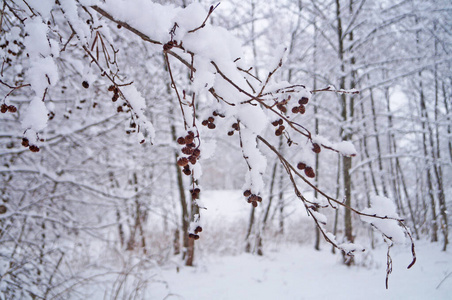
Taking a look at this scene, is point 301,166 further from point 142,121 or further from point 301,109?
point 142,121

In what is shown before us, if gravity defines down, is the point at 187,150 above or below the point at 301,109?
below

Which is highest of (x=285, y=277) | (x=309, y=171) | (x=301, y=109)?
(x=301, y=109)

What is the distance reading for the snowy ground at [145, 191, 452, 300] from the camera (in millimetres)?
3725

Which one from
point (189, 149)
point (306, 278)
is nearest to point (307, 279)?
point (306, 278)

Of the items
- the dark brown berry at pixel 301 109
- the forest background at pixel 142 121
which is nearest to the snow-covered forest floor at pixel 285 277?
the forest background at pixel 142 121

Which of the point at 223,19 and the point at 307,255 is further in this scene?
the point at 307,255

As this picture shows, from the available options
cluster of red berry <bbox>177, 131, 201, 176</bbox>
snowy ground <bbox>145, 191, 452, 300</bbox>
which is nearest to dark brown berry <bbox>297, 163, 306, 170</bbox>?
cluster of red berry <bbox>177, 131, 201, 176</bbox>

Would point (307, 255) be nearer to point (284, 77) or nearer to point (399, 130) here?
point (399, 130)

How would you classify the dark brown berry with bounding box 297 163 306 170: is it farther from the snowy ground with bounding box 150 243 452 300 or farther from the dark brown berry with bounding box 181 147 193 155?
the snowy ground with bounding box 150 243 452 300

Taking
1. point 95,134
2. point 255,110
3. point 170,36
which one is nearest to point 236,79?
point 255,110

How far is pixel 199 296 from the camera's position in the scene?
12.7 ft

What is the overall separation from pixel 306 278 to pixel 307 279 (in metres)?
0.06

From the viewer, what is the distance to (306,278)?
180 inches

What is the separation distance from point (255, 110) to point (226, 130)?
21 cm
